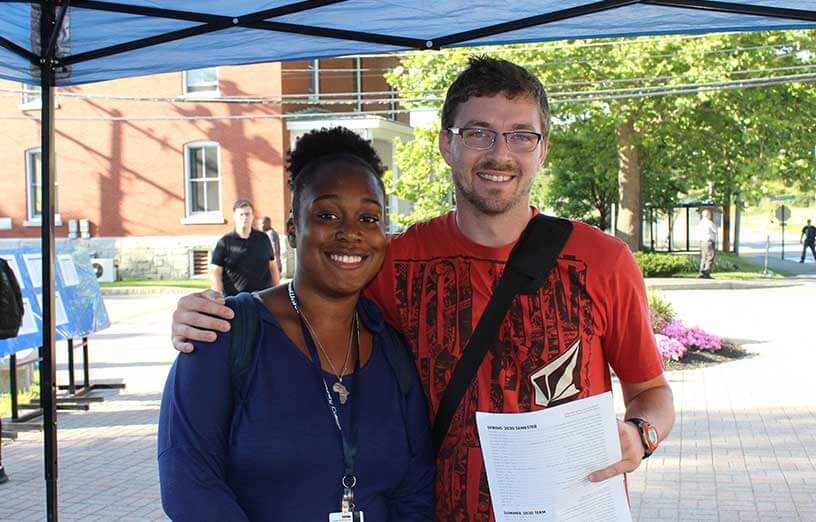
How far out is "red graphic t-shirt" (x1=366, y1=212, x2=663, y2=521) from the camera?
97.3 inches

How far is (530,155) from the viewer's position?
2.68m

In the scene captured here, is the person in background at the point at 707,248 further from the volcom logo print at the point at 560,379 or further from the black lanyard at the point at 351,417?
the black lanyard at the point at 351,417

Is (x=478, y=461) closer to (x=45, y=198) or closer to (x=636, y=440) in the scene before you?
(x=636, y=440)

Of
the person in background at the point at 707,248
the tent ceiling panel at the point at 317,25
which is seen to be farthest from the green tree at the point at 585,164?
the tent ceiling panel at the point at 317,25

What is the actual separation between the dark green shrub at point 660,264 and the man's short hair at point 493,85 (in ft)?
81.0

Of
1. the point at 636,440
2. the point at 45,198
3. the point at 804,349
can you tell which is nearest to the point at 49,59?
the point at 45,198

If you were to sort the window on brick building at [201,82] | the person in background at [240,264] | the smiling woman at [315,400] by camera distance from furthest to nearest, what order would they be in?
the window on brick building at [201,82] < the person in background at [240,264] < the smiling woman at [315,400]

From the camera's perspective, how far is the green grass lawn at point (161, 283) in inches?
1057

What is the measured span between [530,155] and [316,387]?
0.98 m

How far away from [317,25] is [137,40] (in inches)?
35.3

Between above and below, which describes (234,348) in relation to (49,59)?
below

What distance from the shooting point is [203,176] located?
28.9 metres

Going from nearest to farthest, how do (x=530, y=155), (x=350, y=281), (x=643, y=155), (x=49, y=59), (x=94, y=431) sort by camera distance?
(x=350, y=281) < (x=530, y=155) < (x=49, y=59) < (x=94, y=431) < (x=643, y=155)

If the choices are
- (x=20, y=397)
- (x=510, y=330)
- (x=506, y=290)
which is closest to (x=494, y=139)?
(x=506, y=290)
